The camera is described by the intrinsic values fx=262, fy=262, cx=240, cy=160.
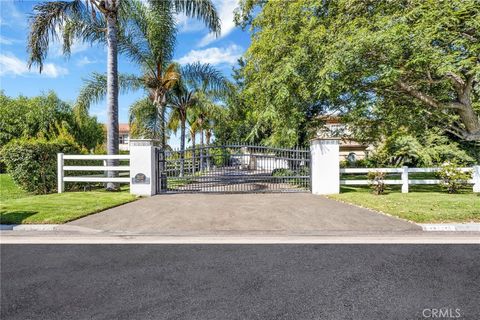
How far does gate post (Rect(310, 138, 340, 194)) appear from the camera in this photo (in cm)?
1057

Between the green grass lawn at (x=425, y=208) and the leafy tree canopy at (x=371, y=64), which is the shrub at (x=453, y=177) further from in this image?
the leafy tree canopy at (x=371, y=64)

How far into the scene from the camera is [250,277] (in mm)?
3459

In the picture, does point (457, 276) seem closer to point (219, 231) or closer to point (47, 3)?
point (219, 231)

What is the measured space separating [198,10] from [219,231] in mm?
11460

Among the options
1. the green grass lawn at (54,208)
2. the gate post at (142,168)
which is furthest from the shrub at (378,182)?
the green grass lawn at (54,208)

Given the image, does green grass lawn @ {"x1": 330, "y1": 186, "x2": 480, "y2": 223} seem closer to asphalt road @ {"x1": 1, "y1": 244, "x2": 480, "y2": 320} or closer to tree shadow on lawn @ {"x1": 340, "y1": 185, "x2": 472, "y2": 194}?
asphalt road @ {"x1": 1, "y1": 244, "x2": 480, "y2": 320}

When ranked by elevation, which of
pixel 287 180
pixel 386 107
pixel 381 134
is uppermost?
pixel 386 107

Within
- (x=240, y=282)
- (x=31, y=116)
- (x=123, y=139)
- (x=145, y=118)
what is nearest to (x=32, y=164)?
(x=145, y=118)

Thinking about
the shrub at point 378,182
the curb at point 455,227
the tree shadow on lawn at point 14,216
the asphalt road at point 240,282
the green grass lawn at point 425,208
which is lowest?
the asphalt road at point 240,282

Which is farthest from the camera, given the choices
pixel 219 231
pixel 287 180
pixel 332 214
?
pixel 287 180

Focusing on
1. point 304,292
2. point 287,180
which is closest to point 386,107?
point 287,180

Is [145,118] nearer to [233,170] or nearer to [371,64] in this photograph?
[233,170]

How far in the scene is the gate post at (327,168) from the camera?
1057cm

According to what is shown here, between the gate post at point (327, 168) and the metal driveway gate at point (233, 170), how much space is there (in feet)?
1.72
